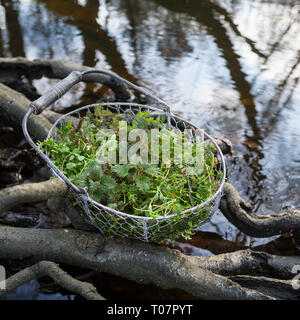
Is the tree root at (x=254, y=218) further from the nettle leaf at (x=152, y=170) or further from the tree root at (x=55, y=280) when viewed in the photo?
the tree root at (x=55, y=280)

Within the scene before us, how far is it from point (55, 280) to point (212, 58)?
13.3 ft

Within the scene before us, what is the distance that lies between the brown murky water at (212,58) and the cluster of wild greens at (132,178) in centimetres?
78

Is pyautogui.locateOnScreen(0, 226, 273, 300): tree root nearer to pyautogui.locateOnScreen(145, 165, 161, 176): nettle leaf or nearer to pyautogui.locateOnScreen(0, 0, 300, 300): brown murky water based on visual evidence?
pyautogui.locateOnScreen(145, 165, 161, 176): nettle leaf

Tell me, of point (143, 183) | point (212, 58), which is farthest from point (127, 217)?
point (212, 58)

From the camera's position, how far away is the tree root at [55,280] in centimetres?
186

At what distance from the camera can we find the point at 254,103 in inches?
168

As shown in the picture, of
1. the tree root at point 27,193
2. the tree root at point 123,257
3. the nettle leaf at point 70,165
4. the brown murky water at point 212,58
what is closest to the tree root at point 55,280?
the tree root at point 123,257

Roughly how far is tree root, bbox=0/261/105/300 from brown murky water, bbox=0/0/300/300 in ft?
3.34

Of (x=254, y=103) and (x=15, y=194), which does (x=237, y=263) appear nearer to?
(x=15, y=194)

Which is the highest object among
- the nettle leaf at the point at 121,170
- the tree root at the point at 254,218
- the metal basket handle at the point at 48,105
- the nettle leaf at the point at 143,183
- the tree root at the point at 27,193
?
the metal basket handle at the point at 48,105

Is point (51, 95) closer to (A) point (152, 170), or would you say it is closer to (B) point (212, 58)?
(A) point (152, 170)

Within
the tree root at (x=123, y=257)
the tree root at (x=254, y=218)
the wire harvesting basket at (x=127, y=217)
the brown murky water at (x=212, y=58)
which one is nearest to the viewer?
the wire harvesting basket at (x=127, y=217)

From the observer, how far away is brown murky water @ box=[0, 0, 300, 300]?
344 cm

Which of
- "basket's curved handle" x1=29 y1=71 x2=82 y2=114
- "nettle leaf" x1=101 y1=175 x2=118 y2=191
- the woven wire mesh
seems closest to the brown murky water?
the woven wire mesh
